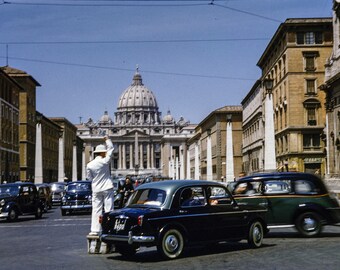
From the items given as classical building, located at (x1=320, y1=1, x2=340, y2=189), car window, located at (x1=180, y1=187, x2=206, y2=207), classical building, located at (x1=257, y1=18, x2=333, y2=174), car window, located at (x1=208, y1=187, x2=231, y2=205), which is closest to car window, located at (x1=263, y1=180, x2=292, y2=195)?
car window, located at (x1=208, y1=187, x2=231, y2=205)

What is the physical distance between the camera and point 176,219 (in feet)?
43.3

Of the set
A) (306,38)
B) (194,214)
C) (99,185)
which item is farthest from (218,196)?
(306,38)

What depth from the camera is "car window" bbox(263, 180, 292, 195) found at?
17.4 m

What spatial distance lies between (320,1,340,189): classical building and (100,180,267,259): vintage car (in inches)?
1456

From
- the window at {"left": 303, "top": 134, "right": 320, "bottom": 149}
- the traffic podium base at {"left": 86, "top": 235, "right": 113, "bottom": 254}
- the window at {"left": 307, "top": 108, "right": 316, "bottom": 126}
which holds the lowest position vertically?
the traffic podium base at {"left": 86, "top": 235, "right": 113, "bottom": 254}

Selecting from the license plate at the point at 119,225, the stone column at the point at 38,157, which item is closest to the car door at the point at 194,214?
the license plate at the point at 119,225

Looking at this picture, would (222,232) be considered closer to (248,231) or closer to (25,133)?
(248,231)

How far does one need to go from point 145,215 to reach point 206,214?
1417 mm

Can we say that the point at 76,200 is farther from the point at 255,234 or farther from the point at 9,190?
the point at 255,234

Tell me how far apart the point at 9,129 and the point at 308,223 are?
A: 64859mm

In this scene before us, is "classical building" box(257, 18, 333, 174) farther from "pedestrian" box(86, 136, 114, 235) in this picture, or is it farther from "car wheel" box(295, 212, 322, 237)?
"pedestrian" box(86, 136, 114, 235)

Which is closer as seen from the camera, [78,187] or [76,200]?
[76,200]

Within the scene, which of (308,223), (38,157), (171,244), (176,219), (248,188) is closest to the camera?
(171,244)

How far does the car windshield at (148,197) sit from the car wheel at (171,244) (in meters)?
0.64
